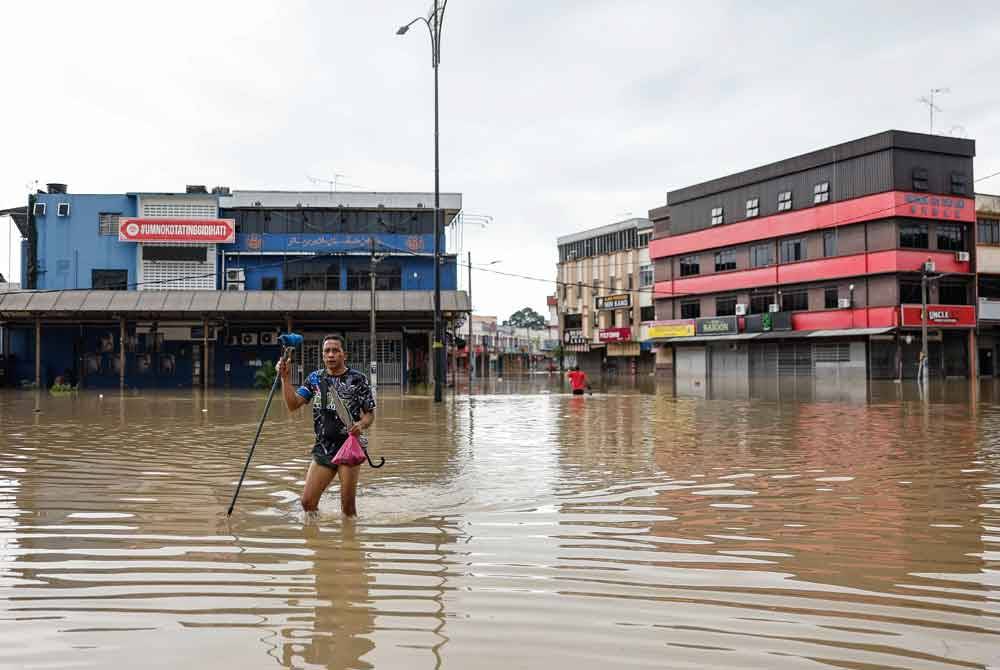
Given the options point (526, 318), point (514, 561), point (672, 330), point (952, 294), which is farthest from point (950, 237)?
point (526, 318)

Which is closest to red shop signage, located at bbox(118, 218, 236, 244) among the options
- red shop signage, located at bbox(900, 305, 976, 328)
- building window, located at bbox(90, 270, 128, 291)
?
building window, located at bbox(90, 270, 128, 291)

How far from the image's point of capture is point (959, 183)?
48.9 m

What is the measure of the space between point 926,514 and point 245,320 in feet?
124

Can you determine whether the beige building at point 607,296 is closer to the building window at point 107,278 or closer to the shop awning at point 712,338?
the shop awning at point 712,338

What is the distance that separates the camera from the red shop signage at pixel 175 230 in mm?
42312

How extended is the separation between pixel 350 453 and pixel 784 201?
169 feet

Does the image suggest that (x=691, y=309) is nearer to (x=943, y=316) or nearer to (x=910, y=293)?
(x=910, y=293)

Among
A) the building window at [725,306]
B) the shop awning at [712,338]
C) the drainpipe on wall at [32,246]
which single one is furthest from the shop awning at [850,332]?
the drainpipe on wall at [32,246]

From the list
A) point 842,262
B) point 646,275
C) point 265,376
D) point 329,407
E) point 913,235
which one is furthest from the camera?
point 646,275

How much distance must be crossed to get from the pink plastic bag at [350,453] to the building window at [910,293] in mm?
46152

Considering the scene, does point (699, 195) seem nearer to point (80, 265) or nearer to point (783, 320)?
point (783, 320)

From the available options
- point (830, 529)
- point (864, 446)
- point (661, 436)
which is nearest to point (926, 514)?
point (830, 529)

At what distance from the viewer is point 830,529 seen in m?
6.49

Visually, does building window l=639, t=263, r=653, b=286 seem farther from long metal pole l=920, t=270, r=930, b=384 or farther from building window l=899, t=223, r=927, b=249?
long metal pole l=920, t=270, r=930, b=384
